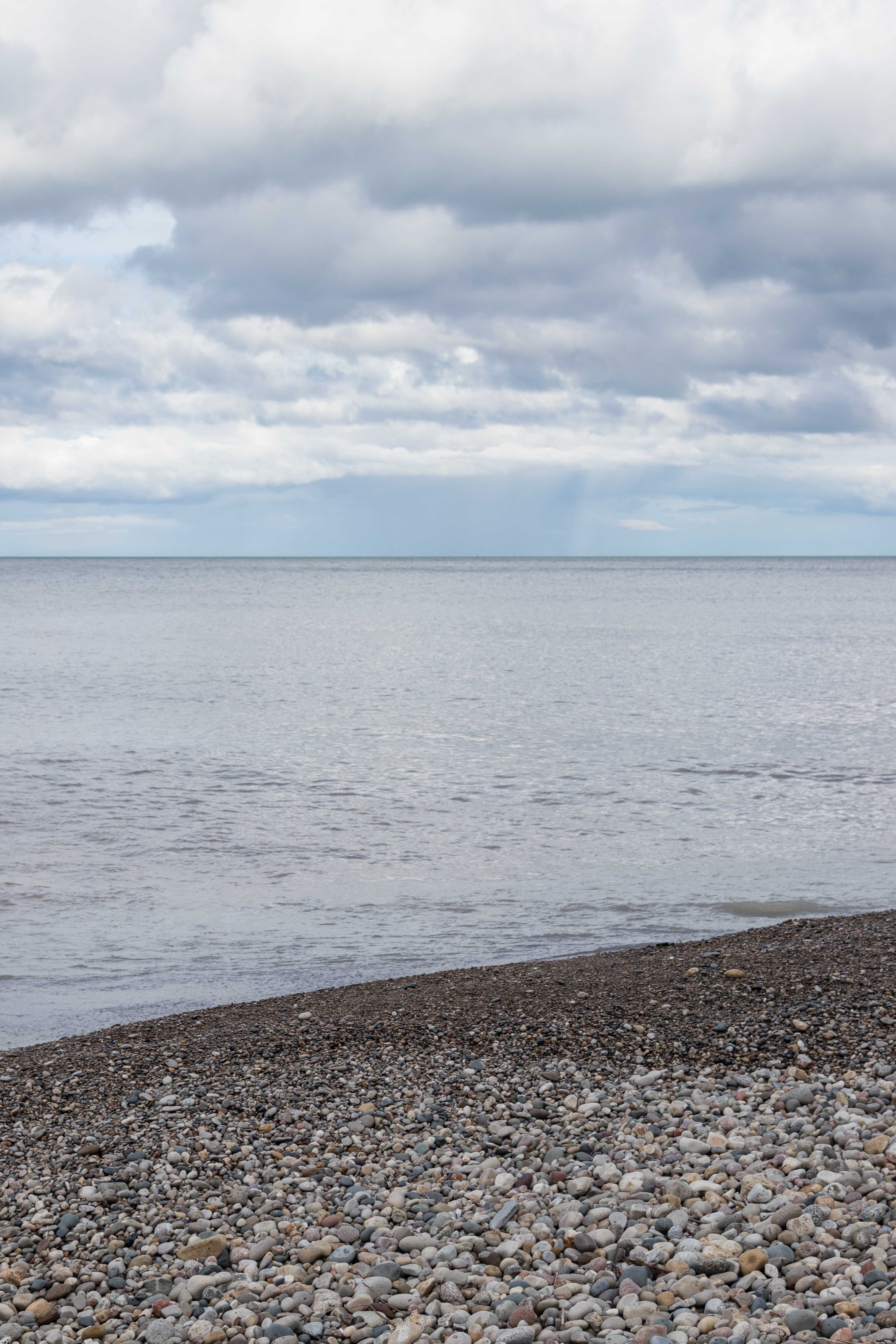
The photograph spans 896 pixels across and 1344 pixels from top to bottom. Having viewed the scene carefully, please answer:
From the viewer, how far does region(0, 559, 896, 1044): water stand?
36.6 feet

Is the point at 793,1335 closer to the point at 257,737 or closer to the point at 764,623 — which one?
the point at 257,737

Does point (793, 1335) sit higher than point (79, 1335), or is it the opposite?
point (793, 1335)

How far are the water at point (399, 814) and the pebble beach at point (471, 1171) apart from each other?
98.3 inches

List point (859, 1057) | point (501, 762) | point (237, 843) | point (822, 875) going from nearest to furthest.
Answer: point (859, 1057)
point (822, 875)
point (237, 843)
point (501, 762)

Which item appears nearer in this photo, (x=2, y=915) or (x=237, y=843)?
(x=2, y=915)

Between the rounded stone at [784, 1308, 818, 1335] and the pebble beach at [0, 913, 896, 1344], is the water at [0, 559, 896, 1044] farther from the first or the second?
the rounded stone at [784, 1308, 818, 1335]

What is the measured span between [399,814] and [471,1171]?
1103cm

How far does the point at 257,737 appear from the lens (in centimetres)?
2350

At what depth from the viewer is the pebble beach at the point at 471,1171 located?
14.9 ft

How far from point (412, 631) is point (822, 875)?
45.1m

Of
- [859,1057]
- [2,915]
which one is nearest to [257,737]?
[2,915]

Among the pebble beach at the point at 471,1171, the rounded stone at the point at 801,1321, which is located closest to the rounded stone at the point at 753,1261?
the pebble beach at the point at 471,1171

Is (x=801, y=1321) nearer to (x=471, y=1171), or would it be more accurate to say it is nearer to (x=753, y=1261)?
(x=753, y=1261)

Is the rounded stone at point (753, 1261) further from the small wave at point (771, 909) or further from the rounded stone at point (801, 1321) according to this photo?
the small wave at point (771, 909)
